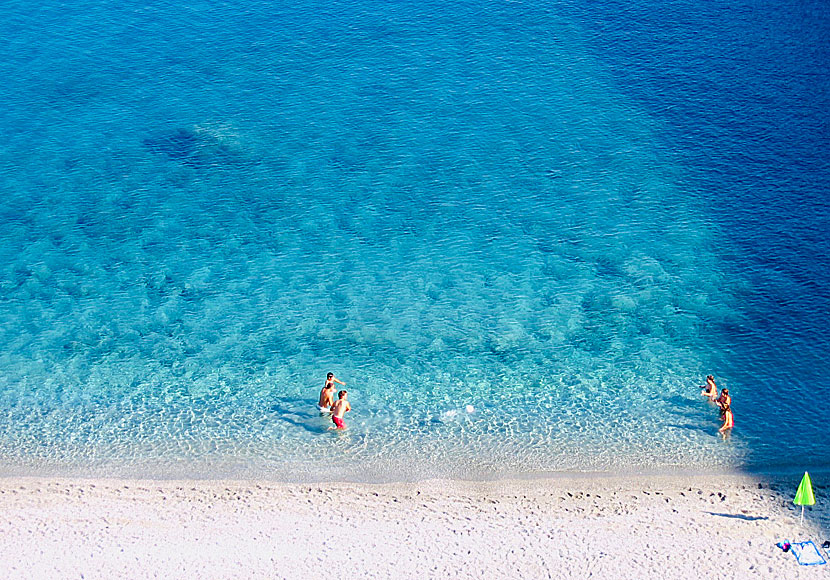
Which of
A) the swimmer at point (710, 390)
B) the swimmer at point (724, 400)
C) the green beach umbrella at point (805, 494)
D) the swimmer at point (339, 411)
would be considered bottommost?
the swimmer at point (339, 411)

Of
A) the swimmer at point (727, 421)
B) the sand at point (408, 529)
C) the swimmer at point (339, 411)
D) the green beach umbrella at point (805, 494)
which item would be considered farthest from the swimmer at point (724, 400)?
the swimmer at point (339, 411)

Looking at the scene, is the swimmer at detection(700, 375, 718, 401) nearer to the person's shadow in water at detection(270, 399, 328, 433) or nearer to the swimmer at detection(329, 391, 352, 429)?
the swimmer at detection(329, 391, 352, 429)

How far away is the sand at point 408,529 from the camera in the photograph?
19766mm

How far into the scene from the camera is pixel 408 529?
2097cm

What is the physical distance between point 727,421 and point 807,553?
4.60 metres

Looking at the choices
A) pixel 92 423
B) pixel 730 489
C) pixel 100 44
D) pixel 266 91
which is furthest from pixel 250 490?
pixel 100 44

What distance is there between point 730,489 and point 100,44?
3607 cm

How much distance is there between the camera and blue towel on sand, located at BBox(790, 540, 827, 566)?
19484mm

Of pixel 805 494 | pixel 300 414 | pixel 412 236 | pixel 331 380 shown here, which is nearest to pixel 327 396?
pixel 331 380

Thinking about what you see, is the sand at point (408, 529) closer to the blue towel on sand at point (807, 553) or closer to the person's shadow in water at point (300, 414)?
the blue towel on sand at point (807, 553)

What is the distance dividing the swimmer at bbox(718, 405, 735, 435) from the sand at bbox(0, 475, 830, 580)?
173cm

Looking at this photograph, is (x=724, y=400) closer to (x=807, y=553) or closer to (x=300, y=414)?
(x=807, y=553)

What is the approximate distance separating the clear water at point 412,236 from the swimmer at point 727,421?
324 millimetres

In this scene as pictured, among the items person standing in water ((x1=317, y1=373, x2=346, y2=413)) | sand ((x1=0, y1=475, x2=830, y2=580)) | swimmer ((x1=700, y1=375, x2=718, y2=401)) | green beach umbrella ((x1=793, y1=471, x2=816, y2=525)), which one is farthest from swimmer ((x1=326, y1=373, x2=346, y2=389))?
green beach umbrella ((x1=793, y1=471, x2=816, y2=525))
